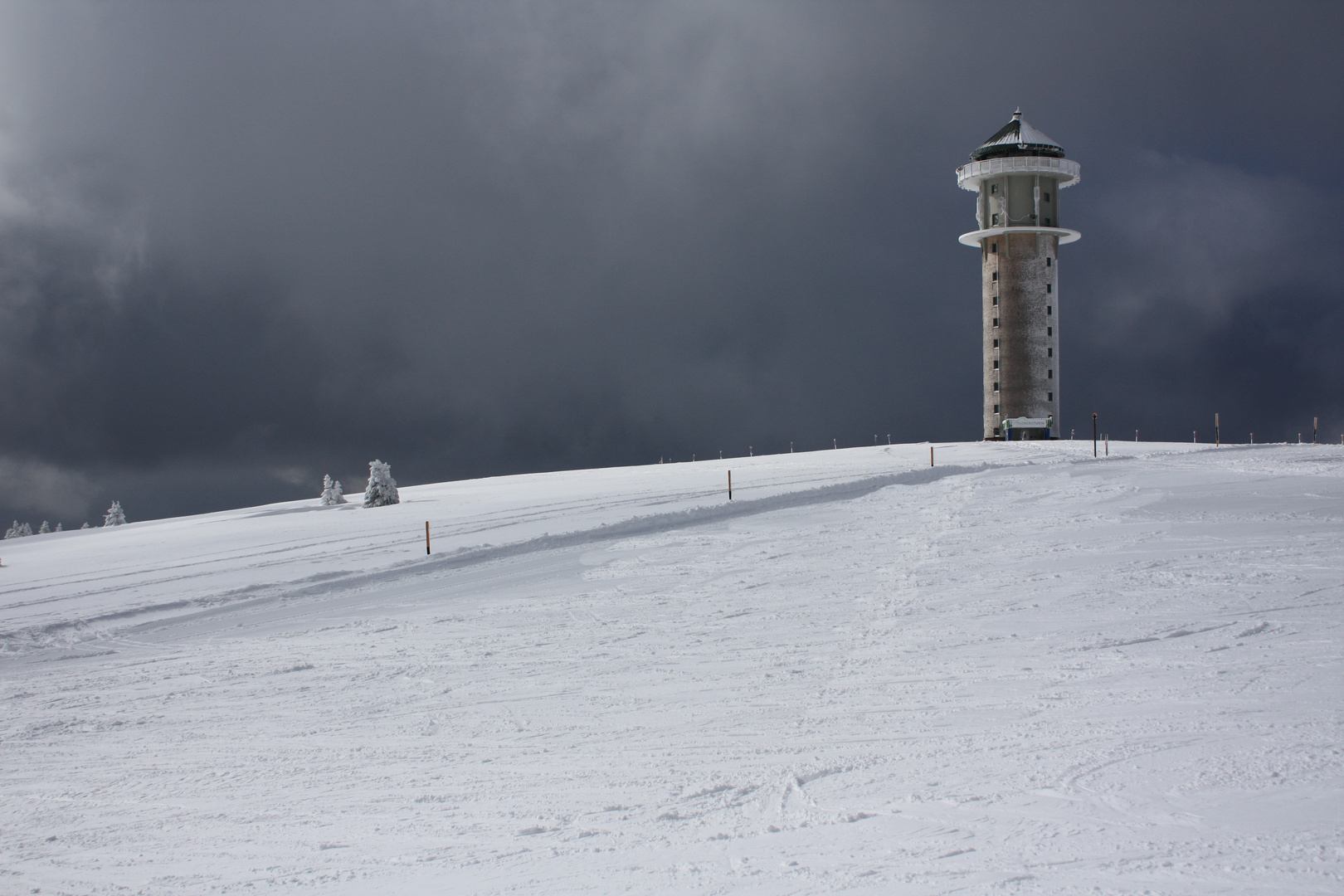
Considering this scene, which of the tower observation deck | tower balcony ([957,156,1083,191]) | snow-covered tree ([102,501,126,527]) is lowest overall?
snow-covered tree ([102,501,126,527])

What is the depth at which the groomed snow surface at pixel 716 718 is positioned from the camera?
6.29 m

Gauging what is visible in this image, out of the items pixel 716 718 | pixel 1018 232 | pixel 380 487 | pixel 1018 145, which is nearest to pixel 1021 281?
pixel 1018 232

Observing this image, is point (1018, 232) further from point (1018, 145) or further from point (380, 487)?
point (380, 487)

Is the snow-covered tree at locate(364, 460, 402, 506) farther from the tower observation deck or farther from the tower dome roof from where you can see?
the tower dome roof

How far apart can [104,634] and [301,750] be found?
9.25 meters

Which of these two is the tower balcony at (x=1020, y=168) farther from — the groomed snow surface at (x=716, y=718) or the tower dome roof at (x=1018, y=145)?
the groomed snow surface at (x=716, y=718)

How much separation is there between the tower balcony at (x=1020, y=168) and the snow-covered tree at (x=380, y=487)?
45.6 metres

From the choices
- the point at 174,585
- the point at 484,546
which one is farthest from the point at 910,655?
the point at 174,585

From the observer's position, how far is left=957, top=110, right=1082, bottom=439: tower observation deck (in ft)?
205

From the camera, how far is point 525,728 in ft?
30.5

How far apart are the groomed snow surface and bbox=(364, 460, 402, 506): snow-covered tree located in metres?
17.0

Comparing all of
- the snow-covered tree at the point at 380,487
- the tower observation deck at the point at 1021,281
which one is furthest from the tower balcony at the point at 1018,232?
the snow-covered tree at the point at 380,487

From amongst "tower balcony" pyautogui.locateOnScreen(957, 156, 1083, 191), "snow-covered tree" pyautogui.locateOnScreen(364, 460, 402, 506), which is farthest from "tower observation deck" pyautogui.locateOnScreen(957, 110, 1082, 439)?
"snow-covered tree" pyautogui.locateOnScreen(364, 460, 402, 506)

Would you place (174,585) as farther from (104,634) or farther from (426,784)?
(426,784)
